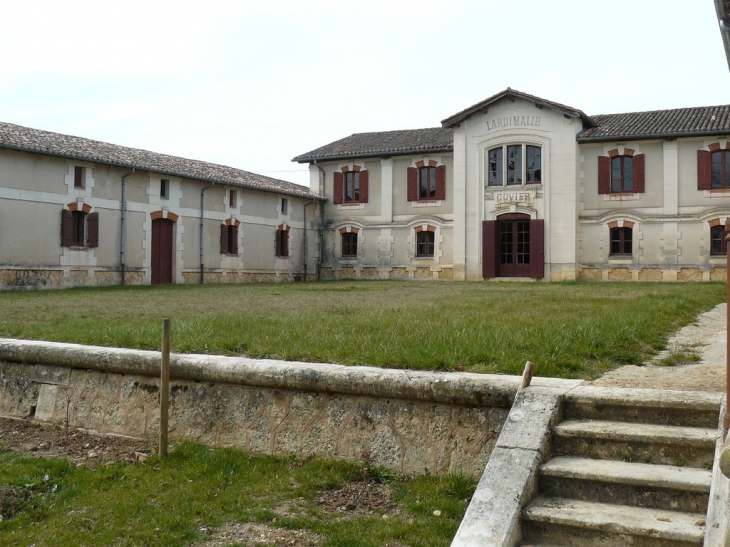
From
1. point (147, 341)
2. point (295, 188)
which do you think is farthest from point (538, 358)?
point (295, 188)

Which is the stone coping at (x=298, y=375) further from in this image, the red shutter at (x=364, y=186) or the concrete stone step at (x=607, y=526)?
the red shutter at (x=364, y=186)

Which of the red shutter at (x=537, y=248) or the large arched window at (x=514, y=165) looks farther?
the large arched window at (x=514, y=165)

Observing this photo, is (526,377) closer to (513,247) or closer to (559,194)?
(559,194)

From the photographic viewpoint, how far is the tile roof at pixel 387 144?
1107 inches

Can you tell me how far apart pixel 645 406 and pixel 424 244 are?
24.6 metres

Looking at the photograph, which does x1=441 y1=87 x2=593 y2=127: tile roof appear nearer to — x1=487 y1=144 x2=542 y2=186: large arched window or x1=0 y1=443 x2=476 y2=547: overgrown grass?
x1=487 y1=144 x2=542 y2=186: large arched window

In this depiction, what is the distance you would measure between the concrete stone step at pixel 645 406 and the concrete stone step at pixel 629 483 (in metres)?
A: 0.38

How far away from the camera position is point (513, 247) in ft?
86.8

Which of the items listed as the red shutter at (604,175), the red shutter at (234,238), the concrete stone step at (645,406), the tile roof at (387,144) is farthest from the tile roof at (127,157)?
the concrete stone step at (645,406)

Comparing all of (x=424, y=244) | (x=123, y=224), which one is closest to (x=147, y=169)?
(x=123, y=224)

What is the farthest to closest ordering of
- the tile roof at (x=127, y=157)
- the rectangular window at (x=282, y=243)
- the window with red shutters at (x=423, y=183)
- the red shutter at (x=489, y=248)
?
the rectangular window at (x=282, y=243) < the window with red shutters at (x=423, y=183) < the red shutter at (x=489, y=248) < the tile roof at (x=127, y=157)

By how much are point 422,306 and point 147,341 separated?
5.45 meters

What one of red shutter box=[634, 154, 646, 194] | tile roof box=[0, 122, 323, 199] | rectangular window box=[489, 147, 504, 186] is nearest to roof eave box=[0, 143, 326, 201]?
tile roof box=[0, 122, 323, 199]

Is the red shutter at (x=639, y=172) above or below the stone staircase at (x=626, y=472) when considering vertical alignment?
above
